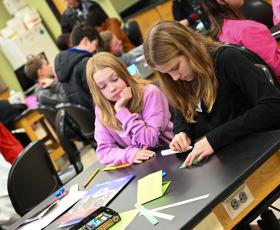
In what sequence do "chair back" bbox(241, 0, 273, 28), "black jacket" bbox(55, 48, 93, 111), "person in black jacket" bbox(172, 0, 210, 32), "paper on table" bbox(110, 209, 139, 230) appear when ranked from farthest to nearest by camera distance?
"person in black jacket" bbox(172, 0, 210, 32) < "black jacket" bbox(55, 48, 93, 111) < "chair back" bbox(241, 0, 273, 28) < "paper on table" bbox(110, 209, 139, 230)

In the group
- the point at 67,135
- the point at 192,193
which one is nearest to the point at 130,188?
the point at 192,193

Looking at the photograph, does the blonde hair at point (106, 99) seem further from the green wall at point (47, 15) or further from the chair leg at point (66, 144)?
the green wall at point (47, 15)

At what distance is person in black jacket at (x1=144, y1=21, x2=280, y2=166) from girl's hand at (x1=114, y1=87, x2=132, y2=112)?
325 mm

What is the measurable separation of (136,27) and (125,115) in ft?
12.2

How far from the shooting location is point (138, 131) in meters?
2.18

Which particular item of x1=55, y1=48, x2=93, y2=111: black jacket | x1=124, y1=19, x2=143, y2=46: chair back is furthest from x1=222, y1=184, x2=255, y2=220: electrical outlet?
x1=124, y1=19, x2=143, y2=46: chair back

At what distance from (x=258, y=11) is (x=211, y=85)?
1804 millimetres

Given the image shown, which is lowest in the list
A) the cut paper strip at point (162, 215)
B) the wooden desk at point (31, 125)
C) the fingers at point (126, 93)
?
the wooden desk at point (31, 125)

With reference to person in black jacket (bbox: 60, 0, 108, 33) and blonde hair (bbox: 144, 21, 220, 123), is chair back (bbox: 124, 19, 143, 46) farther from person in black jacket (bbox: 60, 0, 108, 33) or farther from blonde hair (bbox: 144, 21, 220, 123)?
blonde hair (bbox: 144, 21, 220, 123)

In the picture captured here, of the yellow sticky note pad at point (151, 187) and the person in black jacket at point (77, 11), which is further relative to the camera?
the person in black jacket at point (77, 11)

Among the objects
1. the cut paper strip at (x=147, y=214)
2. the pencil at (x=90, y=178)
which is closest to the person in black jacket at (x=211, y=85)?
the cut paper strip at (x=147, y=214)

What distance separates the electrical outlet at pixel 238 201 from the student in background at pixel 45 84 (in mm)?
3399

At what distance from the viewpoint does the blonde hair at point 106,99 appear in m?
2.26

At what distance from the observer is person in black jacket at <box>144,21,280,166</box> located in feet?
5.28
